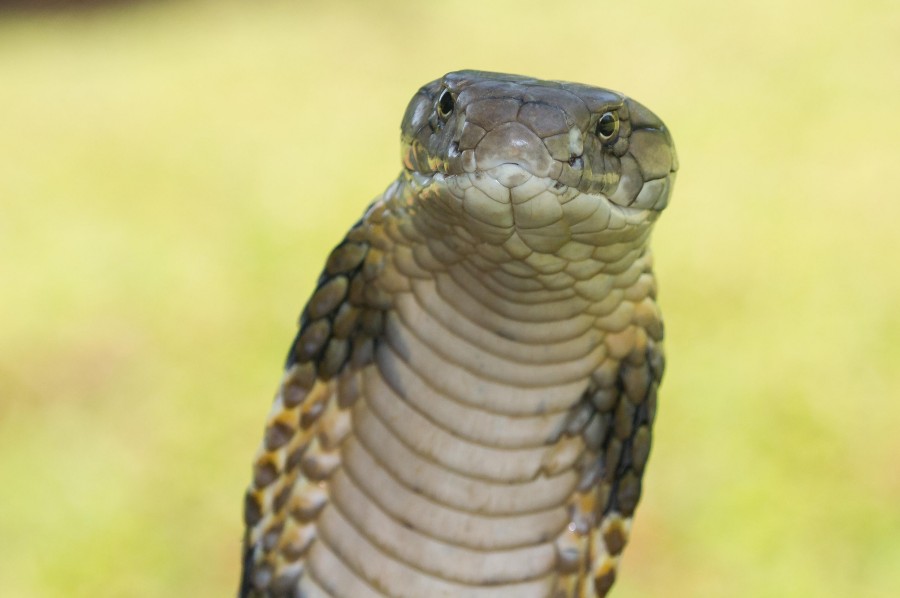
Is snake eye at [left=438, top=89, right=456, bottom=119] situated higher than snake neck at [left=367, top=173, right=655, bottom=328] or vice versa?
snake eye at [left=438, top=89, right=456, bottom=119]

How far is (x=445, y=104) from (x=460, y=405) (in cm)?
43

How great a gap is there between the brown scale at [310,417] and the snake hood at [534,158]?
0.23 metres

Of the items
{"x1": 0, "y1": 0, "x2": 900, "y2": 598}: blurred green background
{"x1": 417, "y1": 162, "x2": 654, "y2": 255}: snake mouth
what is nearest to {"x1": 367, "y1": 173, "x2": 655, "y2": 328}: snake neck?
{"x1": 417, "y1": 162, "x2": 654, "y2": 255}: snake mouth

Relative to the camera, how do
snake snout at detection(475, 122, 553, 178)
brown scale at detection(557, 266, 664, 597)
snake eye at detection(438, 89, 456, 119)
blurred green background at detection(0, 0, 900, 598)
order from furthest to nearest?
blurred green background at detection(0, 0, 900, 598)
brown scale at detection(557, 266, 664, 597)
snake eye at detection(438, 89, 456, 119)
snake snout at detection(475, 122, 553, 178)

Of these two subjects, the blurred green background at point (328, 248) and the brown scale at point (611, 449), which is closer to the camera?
the brown scale at point (611, 449)

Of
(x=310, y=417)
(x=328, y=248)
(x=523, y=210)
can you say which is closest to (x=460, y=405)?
(x=310, y=417)

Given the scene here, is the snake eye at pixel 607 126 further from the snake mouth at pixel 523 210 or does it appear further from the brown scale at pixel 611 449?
the brown scale at pixel 611 449

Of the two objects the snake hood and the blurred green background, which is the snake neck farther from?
the blurred green background

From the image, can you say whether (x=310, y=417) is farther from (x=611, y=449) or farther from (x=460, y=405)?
(x=611, y=449)

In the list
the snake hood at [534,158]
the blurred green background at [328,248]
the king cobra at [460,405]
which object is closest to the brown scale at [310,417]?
the king cobra at [460,405]

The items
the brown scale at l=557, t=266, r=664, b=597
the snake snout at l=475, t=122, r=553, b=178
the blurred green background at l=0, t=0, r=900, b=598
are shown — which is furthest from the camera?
the blurred green background at l=0, t=0, r=900, b=598

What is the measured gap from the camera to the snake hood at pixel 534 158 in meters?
1.35

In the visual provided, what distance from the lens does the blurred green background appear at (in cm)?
347

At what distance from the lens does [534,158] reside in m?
1.34
